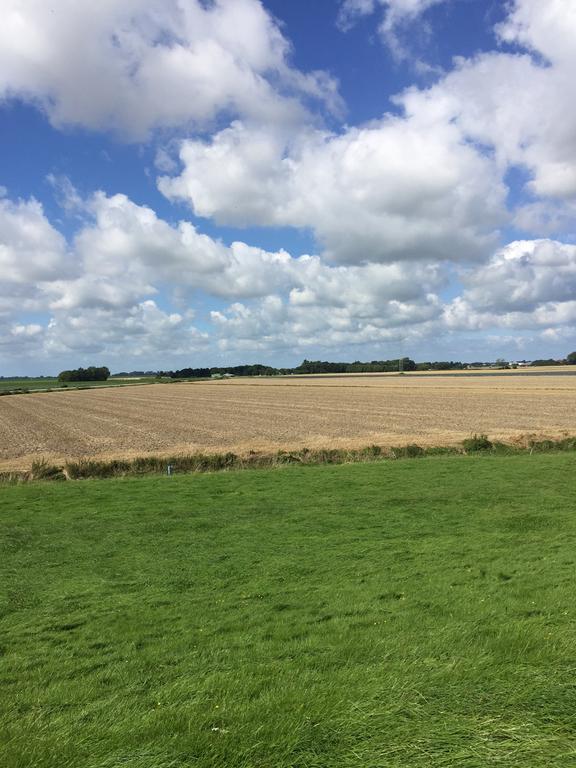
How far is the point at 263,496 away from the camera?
15.3 meters

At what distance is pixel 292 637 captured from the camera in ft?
20.2

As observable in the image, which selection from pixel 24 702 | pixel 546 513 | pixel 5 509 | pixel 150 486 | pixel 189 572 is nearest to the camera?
pixel 24 702

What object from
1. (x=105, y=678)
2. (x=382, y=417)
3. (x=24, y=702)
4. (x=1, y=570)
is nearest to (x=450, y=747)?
(x=105, y=678)

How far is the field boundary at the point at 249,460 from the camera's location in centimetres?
2091

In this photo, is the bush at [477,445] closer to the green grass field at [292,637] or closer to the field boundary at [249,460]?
the field boundary at [249,460]

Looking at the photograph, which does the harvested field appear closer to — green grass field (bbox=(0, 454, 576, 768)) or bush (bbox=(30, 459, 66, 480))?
bush (bbox=(30, 459, 66, 480))

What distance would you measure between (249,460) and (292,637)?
16.7 m

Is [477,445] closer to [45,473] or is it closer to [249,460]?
[249,460]

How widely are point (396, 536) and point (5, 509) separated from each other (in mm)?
10237

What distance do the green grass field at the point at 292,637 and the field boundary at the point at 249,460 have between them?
7.61 m

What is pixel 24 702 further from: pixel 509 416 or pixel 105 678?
pixel 509 416

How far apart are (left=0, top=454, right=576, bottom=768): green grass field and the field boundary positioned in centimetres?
761

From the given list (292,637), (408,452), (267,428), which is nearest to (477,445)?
(408,452)

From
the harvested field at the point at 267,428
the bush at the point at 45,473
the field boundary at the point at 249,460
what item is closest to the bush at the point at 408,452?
the field boundary at the point at 249,460
